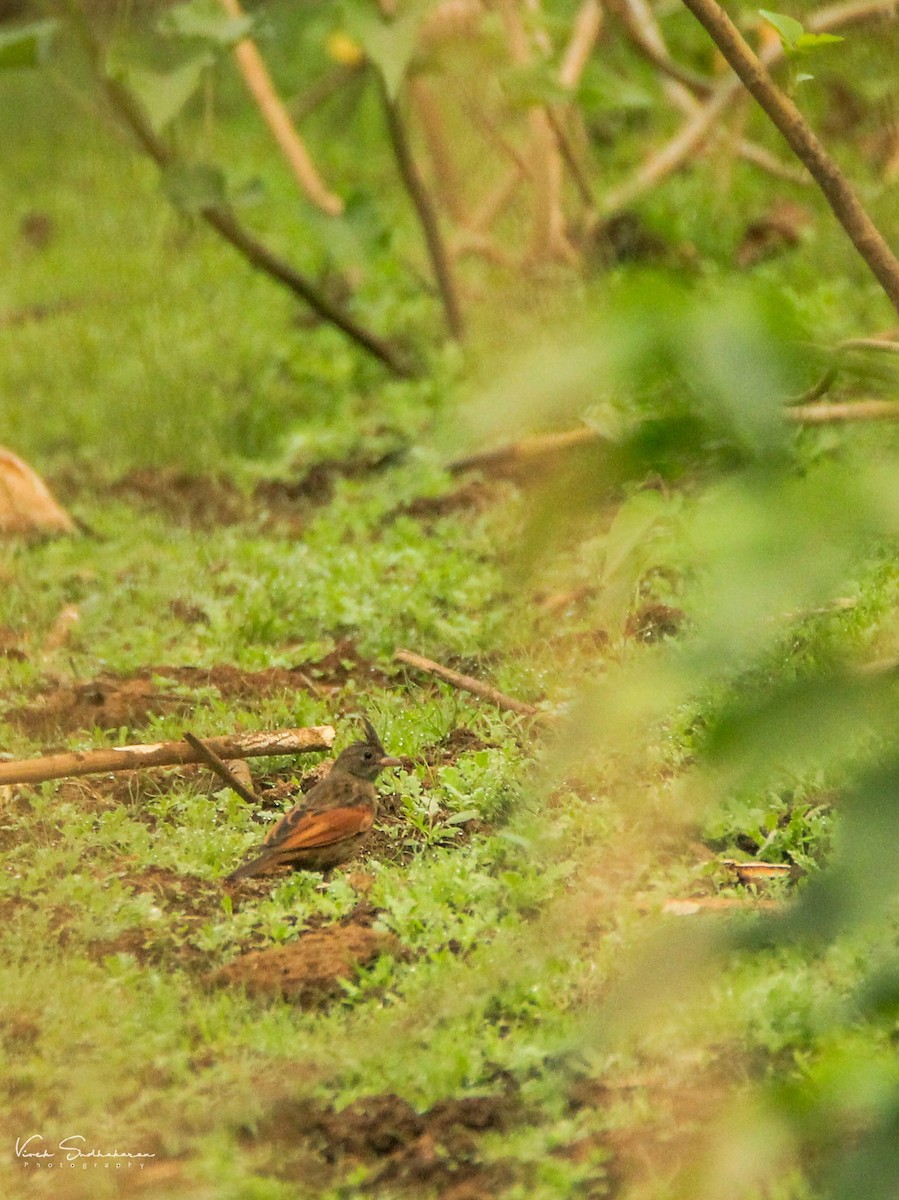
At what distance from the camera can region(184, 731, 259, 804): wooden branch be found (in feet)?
14.2

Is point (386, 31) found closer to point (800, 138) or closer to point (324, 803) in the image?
point (324, 803)

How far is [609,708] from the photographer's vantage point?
4.09 feet

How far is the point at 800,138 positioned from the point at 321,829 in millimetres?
2132

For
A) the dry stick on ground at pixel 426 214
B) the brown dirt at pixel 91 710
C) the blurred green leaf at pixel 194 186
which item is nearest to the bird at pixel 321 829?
the brown dirt at pixel 91 710

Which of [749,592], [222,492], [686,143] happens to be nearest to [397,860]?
[749,592]

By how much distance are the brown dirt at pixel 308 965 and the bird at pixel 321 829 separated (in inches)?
12.6

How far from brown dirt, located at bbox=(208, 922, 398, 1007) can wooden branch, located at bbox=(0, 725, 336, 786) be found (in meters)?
0.79

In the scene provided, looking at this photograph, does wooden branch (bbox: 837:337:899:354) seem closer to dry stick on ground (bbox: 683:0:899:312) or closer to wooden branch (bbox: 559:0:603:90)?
dry stick on ground (bbox: 683:0:899:312)

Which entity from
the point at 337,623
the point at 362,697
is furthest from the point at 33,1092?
the point at 337,623

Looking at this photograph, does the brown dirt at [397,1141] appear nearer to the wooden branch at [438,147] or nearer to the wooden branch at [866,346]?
the wooden branch at [866,346]

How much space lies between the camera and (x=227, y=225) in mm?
7500

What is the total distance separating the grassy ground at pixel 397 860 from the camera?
290 centimetres

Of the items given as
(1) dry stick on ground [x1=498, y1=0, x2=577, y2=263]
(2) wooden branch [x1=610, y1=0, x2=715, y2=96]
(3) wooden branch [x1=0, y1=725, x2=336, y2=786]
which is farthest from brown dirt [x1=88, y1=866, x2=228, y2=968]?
(2) wooden branch [x1=610, y1=0, x2=715, y2=96]

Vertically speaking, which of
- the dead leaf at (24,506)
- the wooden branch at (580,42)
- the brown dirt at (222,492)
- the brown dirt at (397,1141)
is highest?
the wooden branch at (580,42)
